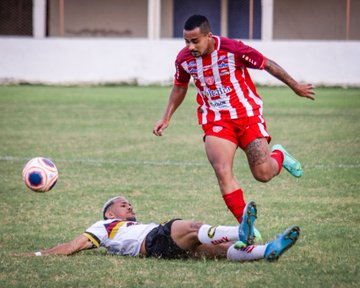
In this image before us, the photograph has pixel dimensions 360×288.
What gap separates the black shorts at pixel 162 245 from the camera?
6.68 m

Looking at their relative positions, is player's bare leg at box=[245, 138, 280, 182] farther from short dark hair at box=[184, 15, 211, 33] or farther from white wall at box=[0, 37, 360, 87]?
white wall at box=[0, 37, 360, 87]

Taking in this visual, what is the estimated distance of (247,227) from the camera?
630 centimetres

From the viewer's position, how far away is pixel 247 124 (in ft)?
24.8

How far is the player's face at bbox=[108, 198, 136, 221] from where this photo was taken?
7250 millimetres

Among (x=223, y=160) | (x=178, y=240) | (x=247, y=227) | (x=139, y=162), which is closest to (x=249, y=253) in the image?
(x=247, y=227)

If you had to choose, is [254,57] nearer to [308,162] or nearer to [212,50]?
[212,50]

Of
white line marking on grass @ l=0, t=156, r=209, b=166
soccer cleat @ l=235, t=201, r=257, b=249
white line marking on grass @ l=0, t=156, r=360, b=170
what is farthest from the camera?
white line marking on grass @ l=0, t=156, r=209, b=166

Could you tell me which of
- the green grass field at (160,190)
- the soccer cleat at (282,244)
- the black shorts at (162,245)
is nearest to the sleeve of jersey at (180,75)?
the green grass field at (160,190)

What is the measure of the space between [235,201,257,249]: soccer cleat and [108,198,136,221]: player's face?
4.12 feet

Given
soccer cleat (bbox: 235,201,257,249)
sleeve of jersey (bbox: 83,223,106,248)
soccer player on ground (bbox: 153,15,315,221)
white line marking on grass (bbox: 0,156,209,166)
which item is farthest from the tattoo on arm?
white line marking on grass (bbox: 0,156,209,166)

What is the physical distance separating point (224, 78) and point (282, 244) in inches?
76.4

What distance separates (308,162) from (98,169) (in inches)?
122

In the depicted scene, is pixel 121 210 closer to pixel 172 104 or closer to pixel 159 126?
pixel 159 126

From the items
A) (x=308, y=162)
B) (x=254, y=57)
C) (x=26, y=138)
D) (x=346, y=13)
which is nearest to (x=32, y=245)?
(x=254, y=57)
